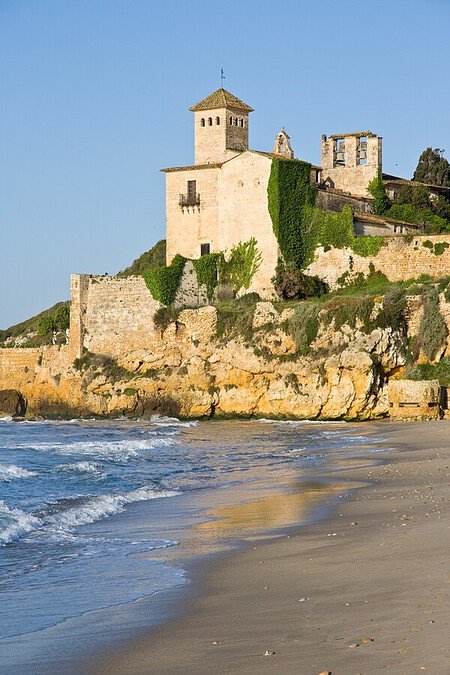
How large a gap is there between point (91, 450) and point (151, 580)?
17.5 m

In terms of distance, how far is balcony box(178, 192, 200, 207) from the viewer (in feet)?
150

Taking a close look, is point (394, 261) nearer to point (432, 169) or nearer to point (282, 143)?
point (282, 143)

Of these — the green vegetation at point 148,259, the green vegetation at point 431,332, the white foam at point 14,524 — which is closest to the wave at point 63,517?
the white foam at point 14,524

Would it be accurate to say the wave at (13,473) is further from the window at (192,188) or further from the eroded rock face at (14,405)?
the window at (192,188)

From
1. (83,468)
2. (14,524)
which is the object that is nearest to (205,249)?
(83,468)

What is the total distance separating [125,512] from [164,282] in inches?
1023

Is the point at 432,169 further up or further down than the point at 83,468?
further up

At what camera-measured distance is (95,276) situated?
45.4 meters

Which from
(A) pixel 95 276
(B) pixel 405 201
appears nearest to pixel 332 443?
(A) pixel 95 276

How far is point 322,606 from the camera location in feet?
32.2

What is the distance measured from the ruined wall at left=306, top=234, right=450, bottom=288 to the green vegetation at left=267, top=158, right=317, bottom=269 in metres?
0.83

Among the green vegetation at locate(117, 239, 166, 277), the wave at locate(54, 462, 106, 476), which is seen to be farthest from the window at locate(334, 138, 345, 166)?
the wave at locate(54, 462, 106, 476)

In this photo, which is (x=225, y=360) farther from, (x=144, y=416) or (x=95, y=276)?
(x=95, y=276)

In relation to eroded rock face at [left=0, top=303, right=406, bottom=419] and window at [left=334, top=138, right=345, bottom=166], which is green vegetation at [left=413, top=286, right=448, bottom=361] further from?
window at [left=334, top=138, right=345, bottom=166]
